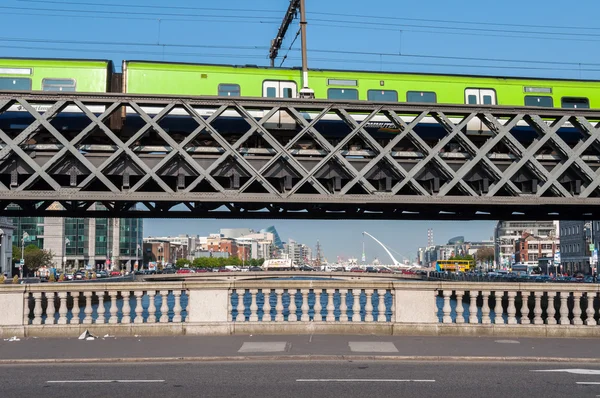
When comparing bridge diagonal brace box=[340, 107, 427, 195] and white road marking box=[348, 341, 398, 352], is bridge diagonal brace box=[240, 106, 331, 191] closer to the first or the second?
bridge diagonal brace box=[340, 107, 427, 195]

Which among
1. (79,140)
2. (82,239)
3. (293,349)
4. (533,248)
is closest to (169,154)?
(79,140)

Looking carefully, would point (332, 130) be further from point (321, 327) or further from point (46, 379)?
point (46, 379)

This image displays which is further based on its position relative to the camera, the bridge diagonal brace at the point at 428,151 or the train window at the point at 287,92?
the train window at the point at 287,92

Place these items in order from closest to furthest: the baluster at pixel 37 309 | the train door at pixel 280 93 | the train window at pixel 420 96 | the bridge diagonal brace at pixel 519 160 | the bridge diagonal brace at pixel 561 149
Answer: the baluster at pixel 37 309
the bridge diagonal brace at pixel 519 160
the bridge diagonal brace at pixel 561 149
the train door at pixel 280 93
the train window at pixel 420 96

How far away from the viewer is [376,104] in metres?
23.3

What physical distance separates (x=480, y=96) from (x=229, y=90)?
1020 centimetres

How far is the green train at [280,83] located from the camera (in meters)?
23.5

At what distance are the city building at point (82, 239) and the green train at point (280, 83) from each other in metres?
112

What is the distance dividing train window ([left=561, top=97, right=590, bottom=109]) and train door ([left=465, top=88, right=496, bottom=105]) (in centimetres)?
317

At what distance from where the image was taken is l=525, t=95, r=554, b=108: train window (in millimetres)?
26484

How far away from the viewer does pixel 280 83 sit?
25.0 meters

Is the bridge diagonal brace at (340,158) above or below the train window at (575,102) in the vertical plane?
below

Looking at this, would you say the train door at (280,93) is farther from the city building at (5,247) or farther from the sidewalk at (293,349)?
the city building at (5,247)

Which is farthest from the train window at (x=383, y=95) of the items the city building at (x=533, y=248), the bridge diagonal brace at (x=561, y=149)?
the city building at (x=533, y=248)
